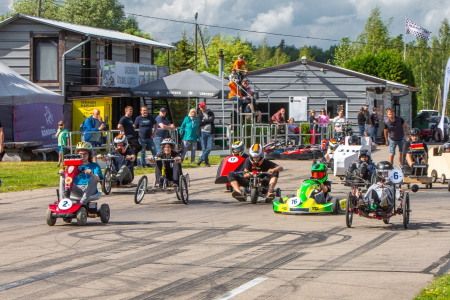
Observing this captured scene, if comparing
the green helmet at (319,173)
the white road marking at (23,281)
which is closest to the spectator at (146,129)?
the green helmet at (319,173)

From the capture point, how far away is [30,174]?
2144 centimetres

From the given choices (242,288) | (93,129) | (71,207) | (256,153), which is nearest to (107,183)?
(256,153)

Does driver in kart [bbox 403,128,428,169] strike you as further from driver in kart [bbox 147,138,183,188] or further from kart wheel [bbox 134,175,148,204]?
kart wheel [bbox 134,175,148,204]

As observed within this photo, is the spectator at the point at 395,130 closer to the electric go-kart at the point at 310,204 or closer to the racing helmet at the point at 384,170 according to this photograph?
the electric go-kart at the point at 310,204

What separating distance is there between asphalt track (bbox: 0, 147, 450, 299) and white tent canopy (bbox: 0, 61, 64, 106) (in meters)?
12.8

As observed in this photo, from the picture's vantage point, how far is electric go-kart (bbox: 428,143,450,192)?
63.5 feet

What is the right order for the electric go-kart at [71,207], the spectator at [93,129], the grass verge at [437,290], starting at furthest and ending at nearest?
the spectator at [93,129]
the electric go-kart at [71,207]
the grass verge at [437,290]

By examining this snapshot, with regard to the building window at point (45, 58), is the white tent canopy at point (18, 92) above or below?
below

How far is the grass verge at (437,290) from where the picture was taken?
6.91 meters

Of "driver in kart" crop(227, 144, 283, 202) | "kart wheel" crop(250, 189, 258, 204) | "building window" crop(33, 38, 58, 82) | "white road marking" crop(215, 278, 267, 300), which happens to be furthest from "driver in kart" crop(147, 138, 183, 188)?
"building window" crop(33, 38, 58, 82)

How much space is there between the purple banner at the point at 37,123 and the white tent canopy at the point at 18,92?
61 centimetres

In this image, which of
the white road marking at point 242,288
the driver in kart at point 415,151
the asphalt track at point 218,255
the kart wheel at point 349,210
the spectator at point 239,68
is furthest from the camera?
the spectator at point 239,68

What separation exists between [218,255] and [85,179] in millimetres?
3621

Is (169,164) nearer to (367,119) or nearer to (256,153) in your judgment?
(256,153)
